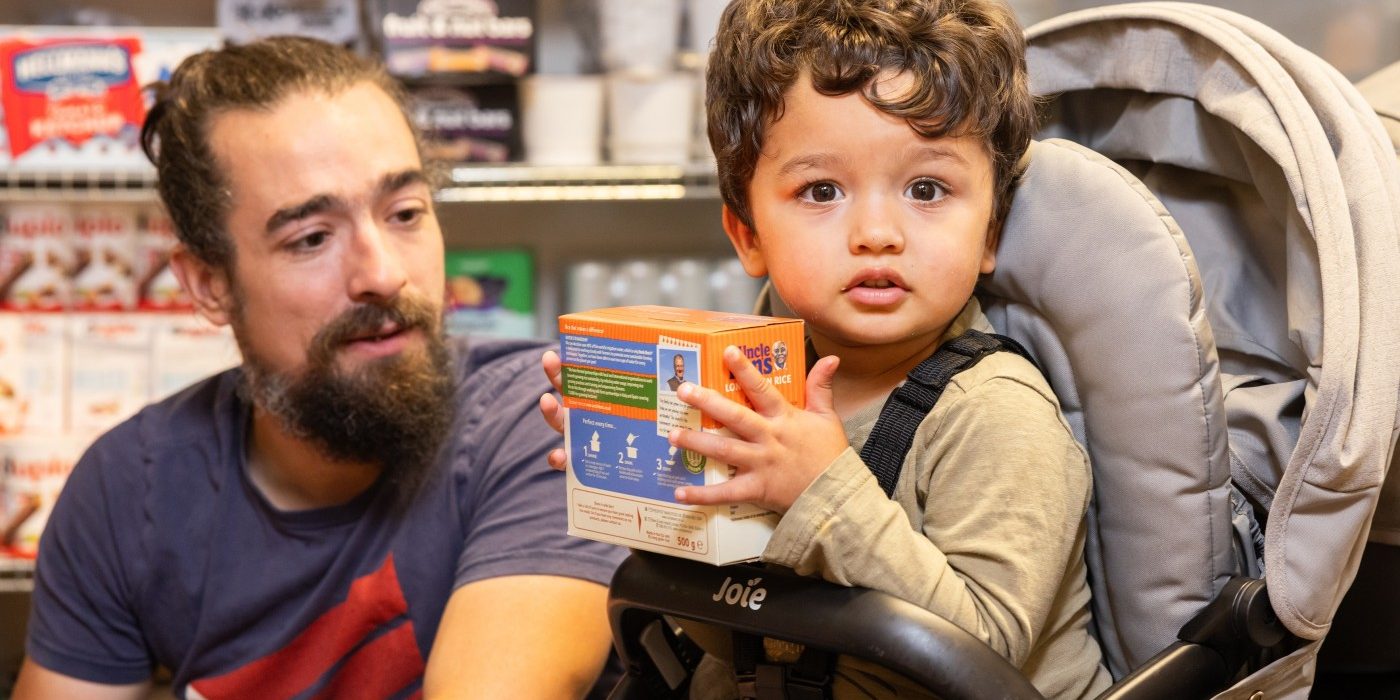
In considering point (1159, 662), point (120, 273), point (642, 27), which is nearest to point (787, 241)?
point (1159, 662)

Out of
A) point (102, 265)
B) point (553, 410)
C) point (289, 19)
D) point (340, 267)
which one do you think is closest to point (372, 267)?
point (340, 267)

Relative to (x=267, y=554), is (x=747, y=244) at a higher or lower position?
higher

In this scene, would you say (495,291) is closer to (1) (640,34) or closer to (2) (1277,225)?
(1) (640,34)

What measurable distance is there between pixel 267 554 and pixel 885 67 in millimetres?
929

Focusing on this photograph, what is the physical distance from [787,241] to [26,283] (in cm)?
165

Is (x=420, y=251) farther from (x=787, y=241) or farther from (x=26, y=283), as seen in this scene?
(x=26, y=283)

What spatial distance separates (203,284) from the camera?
162cm

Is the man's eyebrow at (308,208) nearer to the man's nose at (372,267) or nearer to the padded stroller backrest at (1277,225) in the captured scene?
the man's nose at (372,267)

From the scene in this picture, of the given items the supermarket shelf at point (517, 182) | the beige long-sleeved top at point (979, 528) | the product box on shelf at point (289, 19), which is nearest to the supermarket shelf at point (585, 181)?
the supermarket shelf at point (517, 182)

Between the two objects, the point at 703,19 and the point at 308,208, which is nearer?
the point at 308,208

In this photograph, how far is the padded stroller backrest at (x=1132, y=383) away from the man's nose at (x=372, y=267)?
2.32 feet

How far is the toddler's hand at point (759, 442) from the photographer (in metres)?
0.80

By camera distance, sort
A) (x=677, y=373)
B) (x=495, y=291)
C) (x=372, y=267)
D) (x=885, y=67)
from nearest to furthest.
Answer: (x=677, y=373)
(x=885, y=67)
(x=372, y=267)
(x=495, y=291)

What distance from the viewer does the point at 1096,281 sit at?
38.5 inches
